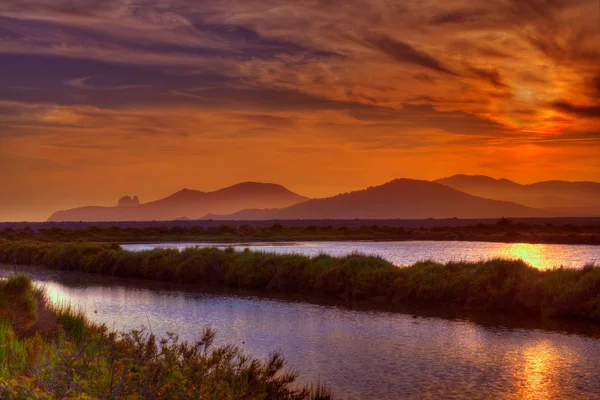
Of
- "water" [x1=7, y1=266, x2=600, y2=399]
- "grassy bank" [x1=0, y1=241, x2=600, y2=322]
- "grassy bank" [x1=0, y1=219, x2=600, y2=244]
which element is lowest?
"water" [x1=7, y1=266, x2=600, y2=399]

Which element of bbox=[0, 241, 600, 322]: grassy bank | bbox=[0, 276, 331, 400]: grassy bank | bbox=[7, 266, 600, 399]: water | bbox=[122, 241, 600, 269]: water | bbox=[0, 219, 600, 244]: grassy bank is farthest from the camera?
bbox=[0, 219, 600, 244]: grassy bank

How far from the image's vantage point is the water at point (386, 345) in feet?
41.3

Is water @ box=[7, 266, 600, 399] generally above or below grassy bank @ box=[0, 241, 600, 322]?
below

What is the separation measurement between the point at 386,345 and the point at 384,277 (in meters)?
10.9

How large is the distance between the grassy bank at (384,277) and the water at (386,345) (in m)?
2.96

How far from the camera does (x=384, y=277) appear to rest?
27297 mm

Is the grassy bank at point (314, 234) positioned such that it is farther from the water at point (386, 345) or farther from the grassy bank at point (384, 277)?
→ the water at point (386, 345)

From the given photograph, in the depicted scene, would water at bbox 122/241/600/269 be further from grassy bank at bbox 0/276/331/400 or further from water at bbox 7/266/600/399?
grassy bank at bbox 0/276/331/400

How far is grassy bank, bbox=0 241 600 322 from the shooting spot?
71.8 ft

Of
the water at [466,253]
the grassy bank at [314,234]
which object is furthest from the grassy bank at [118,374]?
the grassy bank at [314,234]

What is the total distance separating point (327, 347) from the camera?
1619 cm

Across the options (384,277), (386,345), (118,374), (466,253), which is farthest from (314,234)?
(118,374)

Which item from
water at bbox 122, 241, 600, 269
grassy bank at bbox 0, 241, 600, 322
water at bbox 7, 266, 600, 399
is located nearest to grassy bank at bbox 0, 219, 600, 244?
water at bbox 122, 241, 600, 269

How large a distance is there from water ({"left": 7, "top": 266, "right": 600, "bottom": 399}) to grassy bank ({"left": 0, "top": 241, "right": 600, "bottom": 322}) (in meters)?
2.96
